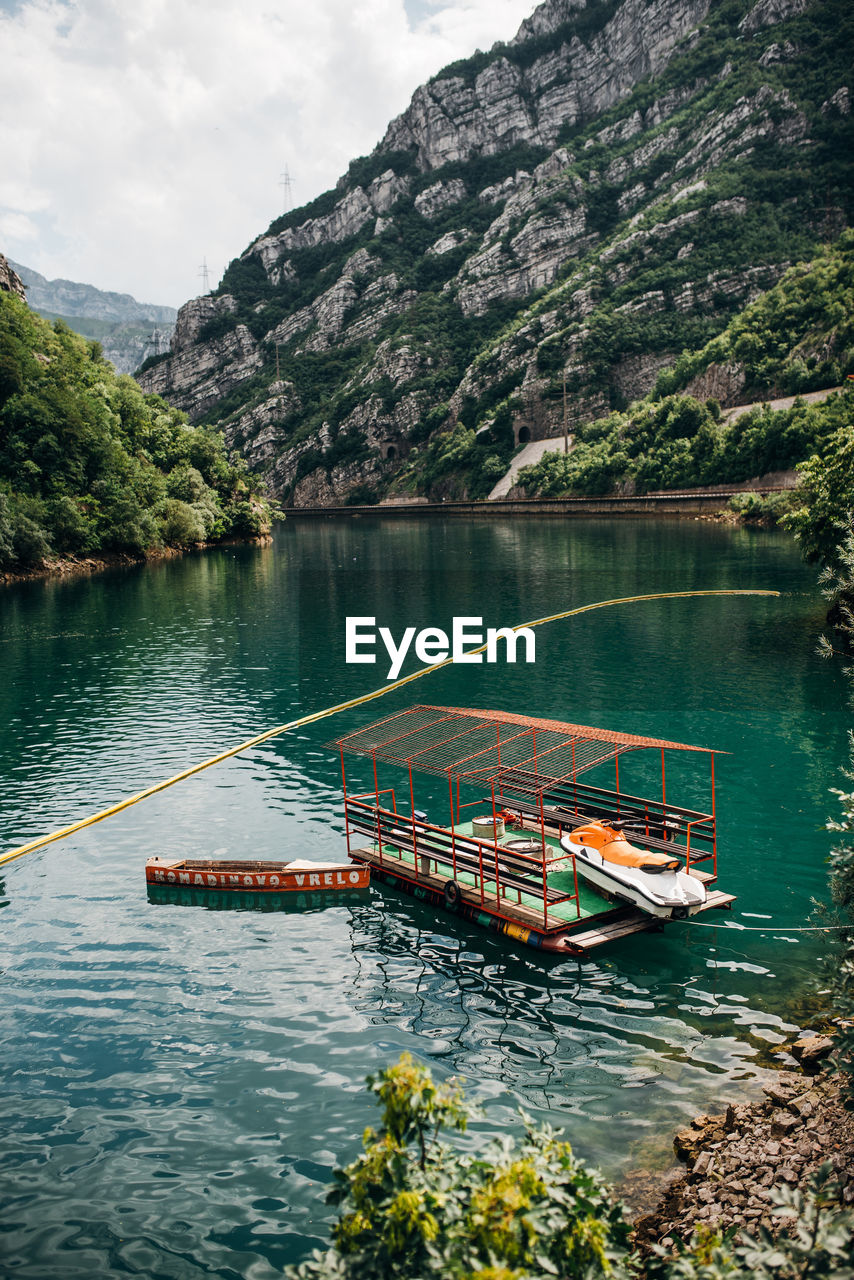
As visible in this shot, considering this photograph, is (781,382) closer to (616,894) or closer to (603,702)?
(603,702)

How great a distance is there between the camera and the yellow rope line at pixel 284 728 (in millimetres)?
25875

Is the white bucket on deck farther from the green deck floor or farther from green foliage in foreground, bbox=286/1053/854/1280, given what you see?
green foliage in foreground, bbox=286/1053/854/1280

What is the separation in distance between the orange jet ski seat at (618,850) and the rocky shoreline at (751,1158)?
634cm

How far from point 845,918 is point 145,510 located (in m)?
111

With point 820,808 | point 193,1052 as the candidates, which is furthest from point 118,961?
point 820,808

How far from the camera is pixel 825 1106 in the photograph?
11.5 meters

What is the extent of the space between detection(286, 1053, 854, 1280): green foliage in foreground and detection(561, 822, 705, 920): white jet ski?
35.9 feet

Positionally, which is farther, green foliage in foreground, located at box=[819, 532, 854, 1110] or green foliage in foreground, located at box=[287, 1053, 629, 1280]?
green foliage in foreground, located at box=[819, 532, 854, 1110]

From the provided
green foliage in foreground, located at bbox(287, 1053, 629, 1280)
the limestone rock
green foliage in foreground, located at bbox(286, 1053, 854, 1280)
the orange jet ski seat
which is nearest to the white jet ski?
the orange jet ski seat

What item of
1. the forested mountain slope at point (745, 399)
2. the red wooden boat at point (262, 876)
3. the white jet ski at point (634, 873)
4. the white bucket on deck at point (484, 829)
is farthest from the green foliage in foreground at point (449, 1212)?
the forested mountain slope at point (745, 399)

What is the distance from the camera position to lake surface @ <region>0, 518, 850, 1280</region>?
12.6 m

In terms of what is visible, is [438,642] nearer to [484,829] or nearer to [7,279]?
[484,829]

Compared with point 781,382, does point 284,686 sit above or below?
below

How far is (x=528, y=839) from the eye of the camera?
22.5 m
